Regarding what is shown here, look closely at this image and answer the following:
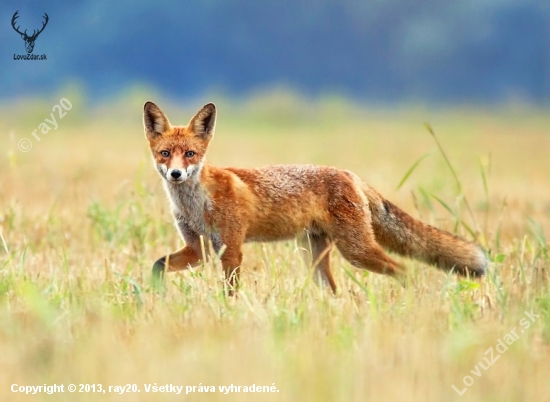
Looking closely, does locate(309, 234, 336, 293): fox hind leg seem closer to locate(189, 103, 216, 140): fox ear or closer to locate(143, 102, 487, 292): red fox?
locate(143, 102, 487, 292): red fox

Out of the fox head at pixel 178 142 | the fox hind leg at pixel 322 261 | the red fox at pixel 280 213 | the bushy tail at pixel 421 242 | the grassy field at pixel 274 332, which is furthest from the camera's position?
the fox hind leg at pixel 322 261

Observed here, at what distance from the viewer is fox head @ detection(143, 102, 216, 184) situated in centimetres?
588

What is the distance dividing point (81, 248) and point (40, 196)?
4.91m

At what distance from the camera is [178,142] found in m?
6.06

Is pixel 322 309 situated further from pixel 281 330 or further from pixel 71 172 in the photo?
pixel 71 172

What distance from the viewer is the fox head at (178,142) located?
588cm

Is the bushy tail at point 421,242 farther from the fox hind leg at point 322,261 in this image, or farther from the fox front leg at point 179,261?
the fox front leg at point 179,261

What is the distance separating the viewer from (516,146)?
2900cm

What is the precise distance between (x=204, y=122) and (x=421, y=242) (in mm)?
2166

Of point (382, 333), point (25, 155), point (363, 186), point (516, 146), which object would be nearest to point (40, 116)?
point (25, 155)

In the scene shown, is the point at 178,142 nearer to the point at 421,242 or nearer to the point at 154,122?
the point at 154,122

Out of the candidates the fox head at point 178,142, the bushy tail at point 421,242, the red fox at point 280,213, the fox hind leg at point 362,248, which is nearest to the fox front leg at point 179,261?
the red fox at point 280,213

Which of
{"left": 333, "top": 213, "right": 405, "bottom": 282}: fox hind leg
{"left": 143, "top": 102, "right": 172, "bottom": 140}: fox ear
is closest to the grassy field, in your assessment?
{"left": 333, "top": 213, "right": 405, "bottom": 282}: fox hind leg

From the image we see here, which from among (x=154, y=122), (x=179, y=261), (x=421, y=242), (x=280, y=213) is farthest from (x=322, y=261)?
(x=154, y=122)
